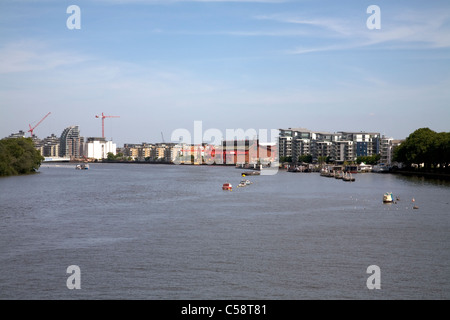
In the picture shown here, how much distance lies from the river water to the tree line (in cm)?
4101

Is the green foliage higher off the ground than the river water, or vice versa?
the green foliage

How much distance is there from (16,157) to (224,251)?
6286 cm

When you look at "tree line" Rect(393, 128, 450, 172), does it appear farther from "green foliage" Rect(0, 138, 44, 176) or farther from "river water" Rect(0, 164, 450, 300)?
"green foliage" Rect(0, 138, 44, 176)

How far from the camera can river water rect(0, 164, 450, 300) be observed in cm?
1555

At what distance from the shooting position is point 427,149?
255ft

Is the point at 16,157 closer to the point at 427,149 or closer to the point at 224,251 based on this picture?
the point at 427,149

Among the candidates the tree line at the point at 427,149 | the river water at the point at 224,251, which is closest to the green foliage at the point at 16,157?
the river water at the point at 224,251

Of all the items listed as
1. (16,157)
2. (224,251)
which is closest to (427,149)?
(16,157)

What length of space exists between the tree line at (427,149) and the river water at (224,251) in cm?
4101

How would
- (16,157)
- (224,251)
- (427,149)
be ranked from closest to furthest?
1. (224,251)
2. (16,157)
3. (427,149)

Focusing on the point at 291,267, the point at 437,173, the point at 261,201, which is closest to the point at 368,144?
the point at 437,173

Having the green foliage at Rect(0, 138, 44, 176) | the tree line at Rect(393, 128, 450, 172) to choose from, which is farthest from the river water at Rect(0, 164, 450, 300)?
the tree line at Rect(393, 128, 450, 172)

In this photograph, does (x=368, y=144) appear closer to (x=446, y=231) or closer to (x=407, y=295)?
(x=446, y=231)
